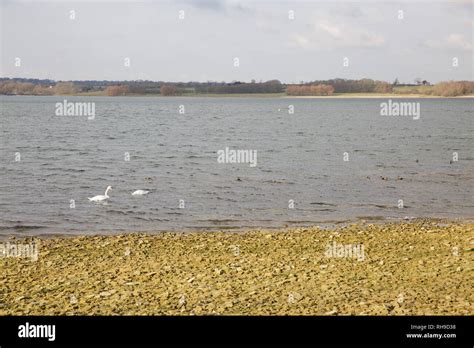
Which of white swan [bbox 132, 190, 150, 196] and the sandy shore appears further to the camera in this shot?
white swan [bbox 132, 190, 150, 196]

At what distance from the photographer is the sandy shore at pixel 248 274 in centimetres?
962

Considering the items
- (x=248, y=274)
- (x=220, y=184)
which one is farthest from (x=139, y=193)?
(x=248, y=274)

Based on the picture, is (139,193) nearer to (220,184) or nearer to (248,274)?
(220,184)

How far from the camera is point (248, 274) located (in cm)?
1178

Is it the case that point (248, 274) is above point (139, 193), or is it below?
below

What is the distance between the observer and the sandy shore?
962cm

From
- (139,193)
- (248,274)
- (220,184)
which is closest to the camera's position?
(248,274)

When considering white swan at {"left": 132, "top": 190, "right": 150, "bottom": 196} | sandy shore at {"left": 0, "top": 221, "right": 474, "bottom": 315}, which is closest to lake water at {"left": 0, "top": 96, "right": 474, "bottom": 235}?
white swan at {"left": 132, "top": 190, "right": 150, "bottom": 196}

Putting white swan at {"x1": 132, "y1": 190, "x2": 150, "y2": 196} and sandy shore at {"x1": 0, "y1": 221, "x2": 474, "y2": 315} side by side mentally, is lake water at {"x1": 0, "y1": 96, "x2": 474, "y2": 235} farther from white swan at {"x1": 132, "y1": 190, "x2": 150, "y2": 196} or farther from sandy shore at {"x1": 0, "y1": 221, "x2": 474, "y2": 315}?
sandy shore at {"x1": 0, "y1": 221, "x2": 474, "y2": 315}

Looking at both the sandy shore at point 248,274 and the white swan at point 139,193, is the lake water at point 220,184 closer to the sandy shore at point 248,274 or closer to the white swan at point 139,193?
the white swan at point 139,193
